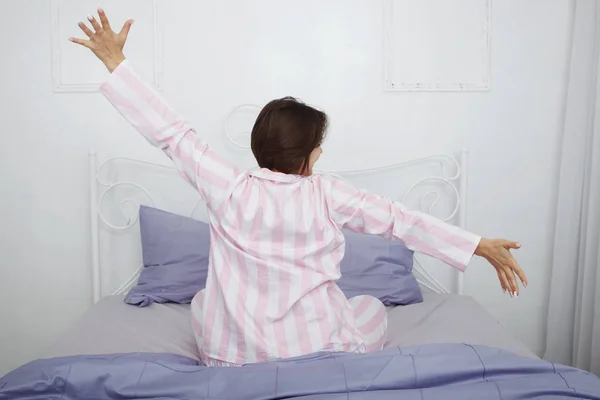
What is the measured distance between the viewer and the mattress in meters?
2.22

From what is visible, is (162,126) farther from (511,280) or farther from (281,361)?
(511,280)

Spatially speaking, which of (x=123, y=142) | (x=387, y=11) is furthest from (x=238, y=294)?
(x=387, y=11)

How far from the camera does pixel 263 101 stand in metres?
3.13

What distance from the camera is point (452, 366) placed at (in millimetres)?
1519

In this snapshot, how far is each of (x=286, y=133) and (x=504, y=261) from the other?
0.62 metres

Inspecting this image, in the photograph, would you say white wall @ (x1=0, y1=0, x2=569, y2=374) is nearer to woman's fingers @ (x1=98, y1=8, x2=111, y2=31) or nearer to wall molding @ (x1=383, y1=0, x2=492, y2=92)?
wall molding @ (x1=383, y1=0, x2=492, y2=92)

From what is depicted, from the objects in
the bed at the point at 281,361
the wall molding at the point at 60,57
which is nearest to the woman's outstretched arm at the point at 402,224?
the bed at the point at 281,361

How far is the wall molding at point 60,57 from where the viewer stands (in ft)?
10.1

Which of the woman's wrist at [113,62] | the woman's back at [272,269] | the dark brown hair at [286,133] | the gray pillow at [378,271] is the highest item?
the woman's wrist at [113,62]

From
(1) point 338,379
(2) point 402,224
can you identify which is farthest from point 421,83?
(1) point 338,379

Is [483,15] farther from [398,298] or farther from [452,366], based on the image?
[452,366]

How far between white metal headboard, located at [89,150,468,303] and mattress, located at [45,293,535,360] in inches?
13.5

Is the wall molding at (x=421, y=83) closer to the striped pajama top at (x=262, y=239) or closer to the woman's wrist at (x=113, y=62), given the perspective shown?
the striped pajama top at (x=262, y=239)

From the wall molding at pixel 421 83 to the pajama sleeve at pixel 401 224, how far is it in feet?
4.43
